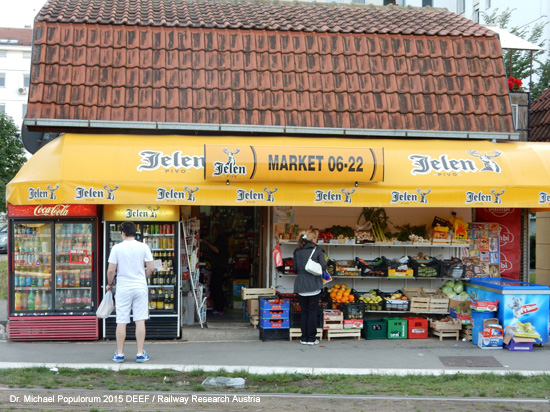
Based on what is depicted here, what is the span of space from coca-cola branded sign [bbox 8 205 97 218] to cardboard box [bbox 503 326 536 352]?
6.86m

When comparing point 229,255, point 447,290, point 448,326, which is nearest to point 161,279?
point 229,255

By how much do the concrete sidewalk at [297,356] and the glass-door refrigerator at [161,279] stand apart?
0.80 feet

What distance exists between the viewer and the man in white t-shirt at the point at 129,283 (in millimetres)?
8781

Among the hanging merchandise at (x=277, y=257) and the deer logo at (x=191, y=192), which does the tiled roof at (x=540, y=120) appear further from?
the deer logo at (x=191, y=192)

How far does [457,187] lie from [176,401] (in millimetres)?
5654

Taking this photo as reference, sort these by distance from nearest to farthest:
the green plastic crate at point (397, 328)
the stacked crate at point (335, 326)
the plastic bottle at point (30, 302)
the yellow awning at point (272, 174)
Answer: the yellow awning at point (272, 174), the plastic bottle at point (30, 302), the stacked crate at point (335, 326), the green plastic crate at point (397, 328)

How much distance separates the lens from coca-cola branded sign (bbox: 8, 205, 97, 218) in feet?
33.7

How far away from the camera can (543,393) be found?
7.66 meters

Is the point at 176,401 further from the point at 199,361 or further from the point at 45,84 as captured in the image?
the point at 45,84

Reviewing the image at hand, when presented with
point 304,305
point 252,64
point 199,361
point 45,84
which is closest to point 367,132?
point 252,64

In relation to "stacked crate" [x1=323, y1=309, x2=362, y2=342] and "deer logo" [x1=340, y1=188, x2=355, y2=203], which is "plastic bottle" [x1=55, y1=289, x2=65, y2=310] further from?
"deer logo" [x1=340, y1=188, x2=355, y2=203]

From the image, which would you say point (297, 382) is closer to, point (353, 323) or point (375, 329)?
point (353, 323)

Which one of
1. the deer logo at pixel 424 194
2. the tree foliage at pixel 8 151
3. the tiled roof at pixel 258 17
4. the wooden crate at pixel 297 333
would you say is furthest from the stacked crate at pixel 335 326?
the tree foliage at pixel 8 151

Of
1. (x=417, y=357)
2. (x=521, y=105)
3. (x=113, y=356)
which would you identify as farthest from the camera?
(x=521, y=105)
